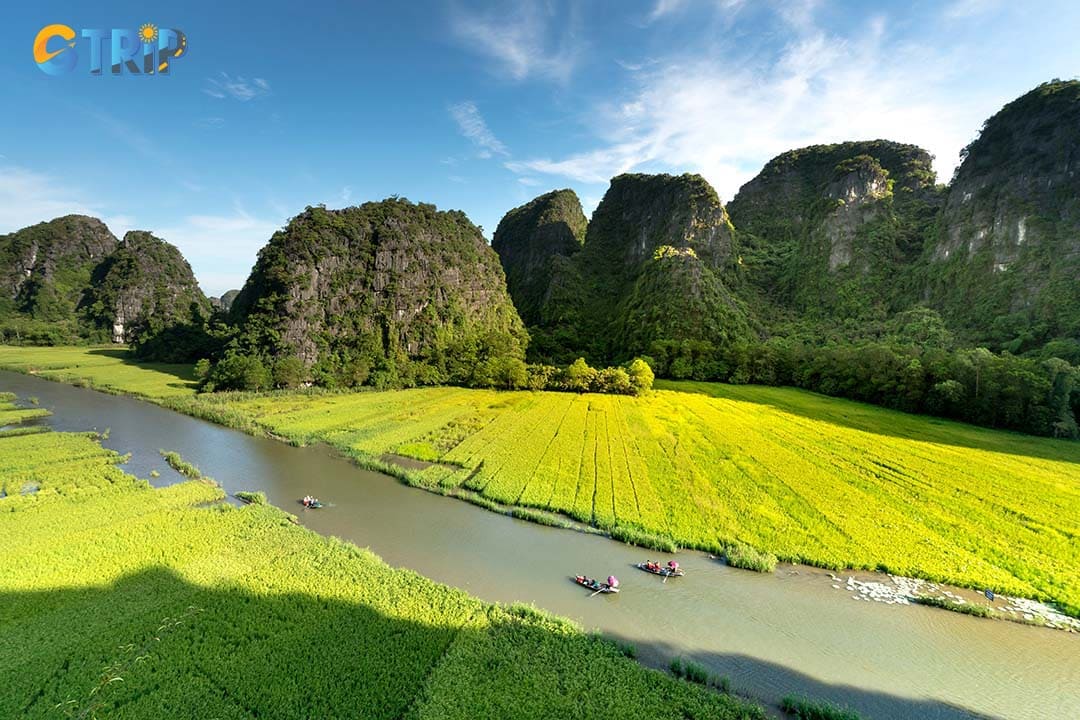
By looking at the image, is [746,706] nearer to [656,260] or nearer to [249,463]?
[249,463]

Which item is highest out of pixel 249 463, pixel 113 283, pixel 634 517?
pixel 113 283

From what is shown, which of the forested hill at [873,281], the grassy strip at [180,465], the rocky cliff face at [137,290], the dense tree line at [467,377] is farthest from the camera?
the rocky cliff face at [137,290]

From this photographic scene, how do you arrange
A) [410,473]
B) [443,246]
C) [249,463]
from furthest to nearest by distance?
1. [443,246]
2. [249,463]
3. [410,473]

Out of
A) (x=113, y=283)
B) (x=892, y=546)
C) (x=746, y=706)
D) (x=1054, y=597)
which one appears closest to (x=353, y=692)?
(x=746, y=706)

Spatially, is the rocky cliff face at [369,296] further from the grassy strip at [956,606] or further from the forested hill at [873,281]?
the grassy strip at [956,606]

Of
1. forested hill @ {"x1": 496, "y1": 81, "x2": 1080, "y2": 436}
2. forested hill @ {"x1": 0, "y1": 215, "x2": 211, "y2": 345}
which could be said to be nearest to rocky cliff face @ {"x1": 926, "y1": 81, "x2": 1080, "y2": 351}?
forested hill @ {"x1": 496, "y1": 81, "x2": 1080, "y2": 436}

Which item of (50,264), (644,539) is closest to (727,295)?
(644,539)

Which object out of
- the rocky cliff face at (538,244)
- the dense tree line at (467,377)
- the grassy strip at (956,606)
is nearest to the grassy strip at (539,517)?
the grassy strip at (956,606)
